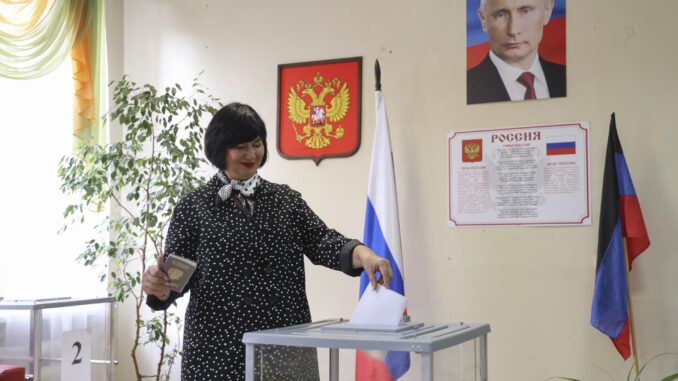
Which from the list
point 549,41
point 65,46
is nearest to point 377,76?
point 549,41

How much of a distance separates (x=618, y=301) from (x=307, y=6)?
82.4 inches

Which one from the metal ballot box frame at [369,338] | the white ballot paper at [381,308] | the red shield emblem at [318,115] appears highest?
the red shield emblem at [318,115]

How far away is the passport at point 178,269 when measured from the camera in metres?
1.75

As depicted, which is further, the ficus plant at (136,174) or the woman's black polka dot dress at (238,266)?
the ficus plant at (136,174)

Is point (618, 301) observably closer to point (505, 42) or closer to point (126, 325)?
point (505, 42)

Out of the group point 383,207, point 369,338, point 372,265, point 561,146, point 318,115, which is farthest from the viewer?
point 318,115

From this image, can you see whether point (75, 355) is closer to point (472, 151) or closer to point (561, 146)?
point (472, 151)

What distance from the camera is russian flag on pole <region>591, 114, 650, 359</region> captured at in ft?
9.88

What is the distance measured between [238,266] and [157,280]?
0.23m

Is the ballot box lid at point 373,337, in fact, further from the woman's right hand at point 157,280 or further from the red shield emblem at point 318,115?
the red shield emblem at point 318,115

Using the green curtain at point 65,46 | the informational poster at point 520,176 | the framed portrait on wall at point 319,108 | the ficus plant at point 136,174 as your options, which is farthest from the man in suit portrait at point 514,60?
the green curtain at point 65,46

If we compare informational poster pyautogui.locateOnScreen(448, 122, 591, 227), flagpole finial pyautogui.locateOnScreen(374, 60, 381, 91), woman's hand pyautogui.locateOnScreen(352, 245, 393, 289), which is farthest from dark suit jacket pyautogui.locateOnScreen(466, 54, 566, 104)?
woman's hand pyautogui.locateOnScreen(352, 245, 393, 289)

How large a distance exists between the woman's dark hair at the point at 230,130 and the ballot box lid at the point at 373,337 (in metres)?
0.65

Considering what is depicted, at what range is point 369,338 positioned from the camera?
4.43ft
